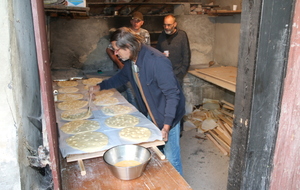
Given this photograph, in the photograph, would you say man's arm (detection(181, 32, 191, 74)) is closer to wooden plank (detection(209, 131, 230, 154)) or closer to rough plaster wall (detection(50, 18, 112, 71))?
wooden plank (detection(209, 131, 230, 154))

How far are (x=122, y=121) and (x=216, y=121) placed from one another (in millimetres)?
3391

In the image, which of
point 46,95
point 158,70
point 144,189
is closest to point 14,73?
point 46,95

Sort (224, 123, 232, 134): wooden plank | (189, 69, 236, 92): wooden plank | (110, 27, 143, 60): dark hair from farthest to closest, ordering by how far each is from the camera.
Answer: (224, 123, 232, 134): wooden plank → (189, 69, 236, 92): wooden plank → (110, 27, 143, 60): dark hair

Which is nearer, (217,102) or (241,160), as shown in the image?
(241,160)

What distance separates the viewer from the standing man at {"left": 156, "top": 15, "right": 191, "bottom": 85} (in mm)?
5535

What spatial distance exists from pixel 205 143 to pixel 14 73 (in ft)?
14.4

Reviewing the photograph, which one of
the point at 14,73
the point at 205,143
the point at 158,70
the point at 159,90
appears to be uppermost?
the point at 14,73

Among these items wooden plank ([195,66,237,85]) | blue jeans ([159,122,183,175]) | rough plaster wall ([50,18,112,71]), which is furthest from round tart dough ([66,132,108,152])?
rough plaster wall ([50,18,112,71])

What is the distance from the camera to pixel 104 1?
20.7ft

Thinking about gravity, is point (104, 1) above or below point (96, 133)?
above

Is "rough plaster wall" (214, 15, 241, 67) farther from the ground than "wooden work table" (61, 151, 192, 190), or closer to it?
farther from the ground

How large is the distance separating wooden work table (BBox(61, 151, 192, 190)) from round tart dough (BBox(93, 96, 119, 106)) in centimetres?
156

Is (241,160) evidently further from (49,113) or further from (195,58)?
(195,58)

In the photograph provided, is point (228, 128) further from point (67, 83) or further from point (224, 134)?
point (67, 83)
